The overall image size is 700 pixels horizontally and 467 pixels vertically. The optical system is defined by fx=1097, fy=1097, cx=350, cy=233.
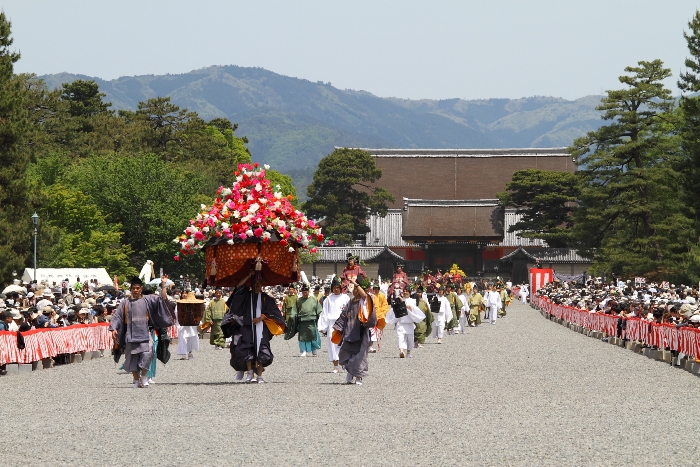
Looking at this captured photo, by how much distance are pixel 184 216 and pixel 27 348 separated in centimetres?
2792

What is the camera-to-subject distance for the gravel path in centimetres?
920

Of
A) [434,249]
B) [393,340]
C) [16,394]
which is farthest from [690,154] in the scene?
[434,249]

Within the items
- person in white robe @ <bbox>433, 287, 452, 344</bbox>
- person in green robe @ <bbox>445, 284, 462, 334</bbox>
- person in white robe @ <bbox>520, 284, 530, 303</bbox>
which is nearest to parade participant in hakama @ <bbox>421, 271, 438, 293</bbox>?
person in green robe @ <bbox>445, 284, 462, 334</bbox>

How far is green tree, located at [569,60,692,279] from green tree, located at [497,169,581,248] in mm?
18115

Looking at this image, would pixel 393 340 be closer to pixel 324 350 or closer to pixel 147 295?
pixel 324 350

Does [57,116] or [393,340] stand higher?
[57,116]

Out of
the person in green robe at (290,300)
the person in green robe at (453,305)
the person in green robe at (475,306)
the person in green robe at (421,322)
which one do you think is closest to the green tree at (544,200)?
the person in green robe at (475,306)

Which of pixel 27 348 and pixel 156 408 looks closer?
pixel 156 408

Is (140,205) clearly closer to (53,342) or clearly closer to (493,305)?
(493,305)

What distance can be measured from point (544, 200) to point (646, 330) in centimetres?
4998

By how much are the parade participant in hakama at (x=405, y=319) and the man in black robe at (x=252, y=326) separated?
250 inches

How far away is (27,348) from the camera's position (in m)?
19.0

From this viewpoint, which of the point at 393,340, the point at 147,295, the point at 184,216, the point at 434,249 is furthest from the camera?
the point at 434,249

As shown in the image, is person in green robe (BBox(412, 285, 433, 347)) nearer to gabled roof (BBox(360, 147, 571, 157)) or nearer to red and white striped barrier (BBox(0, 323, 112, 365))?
red and white striped barrier (BBox(0, 323, 112, 365))
